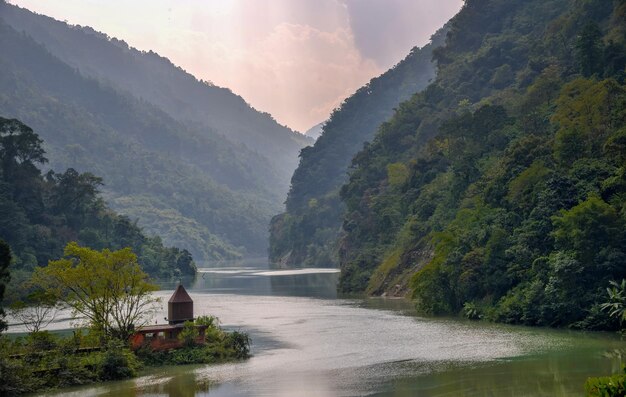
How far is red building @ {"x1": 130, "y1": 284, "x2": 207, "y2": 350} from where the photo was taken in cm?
5029

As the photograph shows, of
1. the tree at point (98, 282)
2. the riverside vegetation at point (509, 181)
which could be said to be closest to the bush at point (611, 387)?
the tree at point (98, 282)

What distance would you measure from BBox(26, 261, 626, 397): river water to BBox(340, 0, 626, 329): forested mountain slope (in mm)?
4772

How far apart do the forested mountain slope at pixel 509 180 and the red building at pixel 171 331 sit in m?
26.9

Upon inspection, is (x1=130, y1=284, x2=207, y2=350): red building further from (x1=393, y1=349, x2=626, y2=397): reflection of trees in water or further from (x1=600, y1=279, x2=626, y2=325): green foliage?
(x1=600, y1=279, x2=626, y2=325): green foliage

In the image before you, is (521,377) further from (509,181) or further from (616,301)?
(509,181)

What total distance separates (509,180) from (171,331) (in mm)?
41199

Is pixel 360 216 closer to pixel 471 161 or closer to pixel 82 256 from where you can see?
pixel 471 161

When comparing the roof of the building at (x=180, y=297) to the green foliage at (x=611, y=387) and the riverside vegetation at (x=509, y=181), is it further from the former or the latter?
the green foliage at (x=611, y=387)

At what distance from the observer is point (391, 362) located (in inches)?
1876

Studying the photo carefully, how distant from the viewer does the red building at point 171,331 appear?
50287mm

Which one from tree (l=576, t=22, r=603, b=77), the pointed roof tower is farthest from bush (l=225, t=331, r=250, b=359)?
Answer: tree (l=576, t=22, r=603, b=77)

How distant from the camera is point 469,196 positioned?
95250 mm

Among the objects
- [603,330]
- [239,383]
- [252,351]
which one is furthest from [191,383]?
[603,330]

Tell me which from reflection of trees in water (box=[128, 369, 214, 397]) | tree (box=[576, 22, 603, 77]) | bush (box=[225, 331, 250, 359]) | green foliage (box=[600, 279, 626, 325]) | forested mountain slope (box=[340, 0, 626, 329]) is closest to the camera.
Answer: reflection of trees in water (box=[128, 369, 214, 397])
